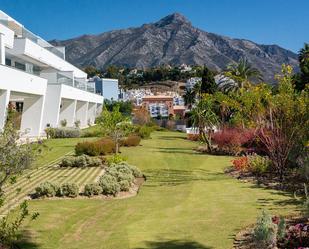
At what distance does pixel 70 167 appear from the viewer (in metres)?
22.6

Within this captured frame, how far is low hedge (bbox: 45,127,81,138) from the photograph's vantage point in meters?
40.0

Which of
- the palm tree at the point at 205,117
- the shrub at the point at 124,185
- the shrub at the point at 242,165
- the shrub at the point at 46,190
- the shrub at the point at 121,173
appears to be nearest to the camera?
the shrub at the point at 46,190

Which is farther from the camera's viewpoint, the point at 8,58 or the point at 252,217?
the point at 8,58

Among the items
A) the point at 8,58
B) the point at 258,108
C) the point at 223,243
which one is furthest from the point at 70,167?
the point at 8,58

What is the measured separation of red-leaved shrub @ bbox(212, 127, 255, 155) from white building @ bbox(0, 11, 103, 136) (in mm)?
13849

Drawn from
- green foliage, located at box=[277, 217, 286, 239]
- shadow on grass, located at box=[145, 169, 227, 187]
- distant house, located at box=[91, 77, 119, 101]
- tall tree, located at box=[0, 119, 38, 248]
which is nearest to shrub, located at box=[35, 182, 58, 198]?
shadow on grass, located at box=[145, 169, 227, 187]

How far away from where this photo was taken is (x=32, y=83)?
32812 mm

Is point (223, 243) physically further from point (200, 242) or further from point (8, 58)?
point (8, 58)

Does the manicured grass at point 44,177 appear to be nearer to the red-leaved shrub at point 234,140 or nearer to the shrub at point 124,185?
the shrub at point 124,185

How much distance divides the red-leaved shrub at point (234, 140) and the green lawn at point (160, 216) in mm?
11228

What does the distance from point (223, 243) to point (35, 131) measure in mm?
31021

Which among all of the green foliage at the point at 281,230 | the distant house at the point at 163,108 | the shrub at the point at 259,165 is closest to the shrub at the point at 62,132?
the shrub at the point at 259,165

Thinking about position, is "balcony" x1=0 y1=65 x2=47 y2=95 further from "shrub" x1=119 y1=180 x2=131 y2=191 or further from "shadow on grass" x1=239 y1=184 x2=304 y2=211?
"shadow on grass" x1=239 y1=184 x2=304 y2=211

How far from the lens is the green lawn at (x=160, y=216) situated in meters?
9.38
